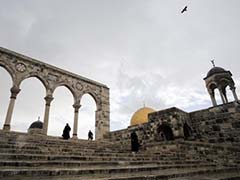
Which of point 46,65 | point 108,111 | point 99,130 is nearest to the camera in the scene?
point 46,65

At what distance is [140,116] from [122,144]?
7.93m

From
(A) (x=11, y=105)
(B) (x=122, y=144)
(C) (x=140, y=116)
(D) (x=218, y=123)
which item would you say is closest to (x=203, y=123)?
(D) (x=218, y=123)

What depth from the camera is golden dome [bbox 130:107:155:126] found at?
2014 centimetres

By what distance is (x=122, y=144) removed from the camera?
13.1m

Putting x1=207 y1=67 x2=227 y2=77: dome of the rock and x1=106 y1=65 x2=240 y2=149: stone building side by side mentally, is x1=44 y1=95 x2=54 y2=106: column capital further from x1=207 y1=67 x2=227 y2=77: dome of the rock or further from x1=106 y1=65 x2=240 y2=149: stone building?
x1=207 y1=67 x2=227 y2=77: dome of the rock

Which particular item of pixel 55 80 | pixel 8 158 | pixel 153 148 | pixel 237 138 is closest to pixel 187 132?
pixel 237 138

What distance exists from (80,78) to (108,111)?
15.0 feet

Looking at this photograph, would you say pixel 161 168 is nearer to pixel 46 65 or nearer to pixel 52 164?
pixel 52 164

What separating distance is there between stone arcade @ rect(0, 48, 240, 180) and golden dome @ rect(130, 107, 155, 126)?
4.18 meters

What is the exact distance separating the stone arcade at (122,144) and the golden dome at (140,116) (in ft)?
13.7

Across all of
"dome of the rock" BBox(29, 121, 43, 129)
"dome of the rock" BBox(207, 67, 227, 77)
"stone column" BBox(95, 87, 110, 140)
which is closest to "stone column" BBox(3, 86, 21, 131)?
"stone column" BBox(95, 87, 110, 140)

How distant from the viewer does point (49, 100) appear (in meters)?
13.8

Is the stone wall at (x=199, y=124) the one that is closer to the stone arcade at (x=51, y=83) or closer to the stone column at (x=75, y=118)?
the stone column at (x=75, y=118)

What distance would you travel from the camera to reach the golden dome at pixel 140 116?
793 inches
